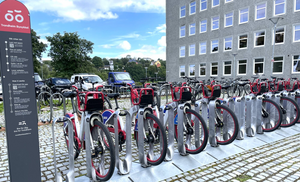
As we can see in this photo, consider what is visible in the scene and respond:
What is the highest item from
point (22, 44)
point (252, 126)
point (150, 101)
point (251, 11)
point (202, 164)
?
point (251, 11)

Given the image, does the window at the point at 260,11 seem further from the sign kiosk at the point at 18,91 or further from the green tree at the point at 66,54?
the sign kiosk at the point at 18,91

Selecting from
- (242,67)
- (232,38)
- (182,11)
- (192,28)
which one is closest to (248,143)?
(242,67)

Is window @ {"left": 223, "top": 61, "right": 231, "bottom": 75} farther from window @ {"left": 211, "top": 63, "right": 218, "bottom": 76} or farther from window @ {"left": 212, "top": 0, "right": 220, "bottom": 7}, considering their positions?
window @ {"left": 212, "top": 0, "right": 220, "bottom": 7}

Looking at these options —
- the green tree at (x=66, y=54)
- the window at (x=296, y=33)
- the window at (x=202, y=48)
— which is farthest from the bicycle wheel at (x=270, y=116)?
the green tree at (x=66, y=54)

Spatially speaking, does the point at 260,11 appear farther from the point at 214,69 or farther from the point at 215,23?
the point at 214,69

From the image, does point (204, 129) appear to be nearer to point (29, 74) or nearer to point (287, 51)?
point (29, 74)

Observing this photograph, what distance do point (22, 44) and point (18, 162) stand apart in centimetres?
122

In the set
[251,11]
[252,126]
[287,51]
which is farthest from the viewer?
[251,11]

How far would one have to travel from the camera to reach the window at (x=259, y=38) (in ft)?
66.7

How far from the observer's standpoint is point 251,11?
21031mm

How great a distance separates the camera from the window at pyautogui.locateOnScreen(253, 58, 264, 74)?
20.5 meters

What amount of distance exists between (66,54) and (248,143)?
27941 millimetres

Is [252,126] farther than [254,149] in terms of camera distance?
Yes

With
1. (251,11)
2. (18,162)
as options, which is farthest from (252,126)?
(251,11)
